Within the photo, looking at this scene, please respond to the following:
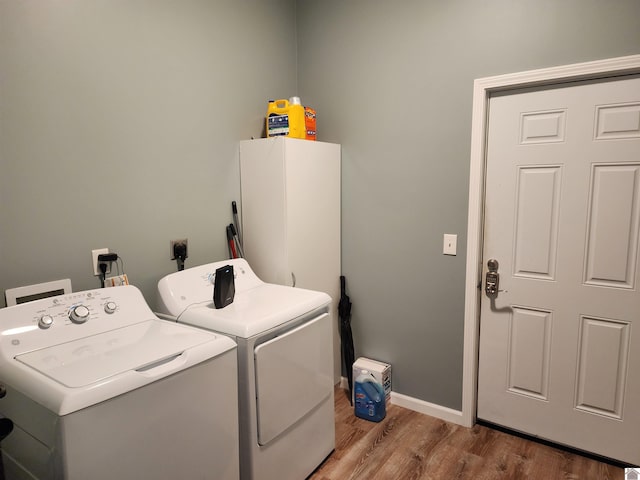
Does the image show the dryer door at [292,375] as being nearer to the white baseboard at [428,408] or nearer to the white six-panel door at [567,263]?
the white baseboard at [428,408]

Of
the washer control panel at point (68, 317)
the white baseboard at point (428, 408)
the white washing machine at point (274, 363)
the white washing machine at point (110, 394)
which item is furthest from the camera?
the white baseboard at point (428, 408)

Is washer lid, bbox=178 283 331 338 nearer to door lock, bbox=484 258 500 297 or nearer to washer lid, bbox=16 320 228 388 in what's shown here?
washer lid, bbox=16 320 228 388

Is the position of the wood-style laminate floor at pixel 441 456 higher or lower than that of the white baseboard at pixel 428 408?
lower

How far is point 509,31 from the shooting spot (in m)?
2.07

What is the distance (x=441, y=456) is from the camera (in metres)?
2.16

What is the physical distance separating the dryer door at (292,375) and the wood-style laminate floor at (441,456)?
1.33 ft

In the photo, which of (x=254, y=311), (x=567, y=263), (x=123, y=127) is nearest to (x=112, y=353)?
(x=254, y=311)

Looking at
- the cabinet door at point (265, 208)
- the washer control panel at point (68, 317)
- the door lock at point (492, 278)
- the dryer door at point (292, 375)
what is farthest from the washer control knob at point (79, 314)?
the door lock at point (492, 278)

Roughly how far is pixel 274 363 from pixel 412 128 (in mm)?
1545

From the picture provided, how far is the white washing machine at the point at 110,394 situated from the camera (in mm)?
1110

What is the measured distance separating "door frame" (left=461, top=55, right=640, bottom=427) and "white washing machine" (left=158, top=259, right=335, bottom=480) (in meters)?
0.84

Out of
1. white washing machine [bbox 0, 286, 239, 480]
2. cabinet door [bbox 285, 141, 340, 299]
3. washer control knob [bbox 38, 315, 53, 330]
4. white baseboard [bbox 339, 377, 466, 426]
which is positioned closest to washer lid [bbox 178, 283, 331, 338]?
white washing machine [bbox 0, 286, 239, 480]

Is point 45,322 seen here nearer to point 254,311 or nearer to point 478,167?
point 254,311

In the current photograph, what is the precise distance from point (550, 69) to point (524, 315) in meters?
1.25
